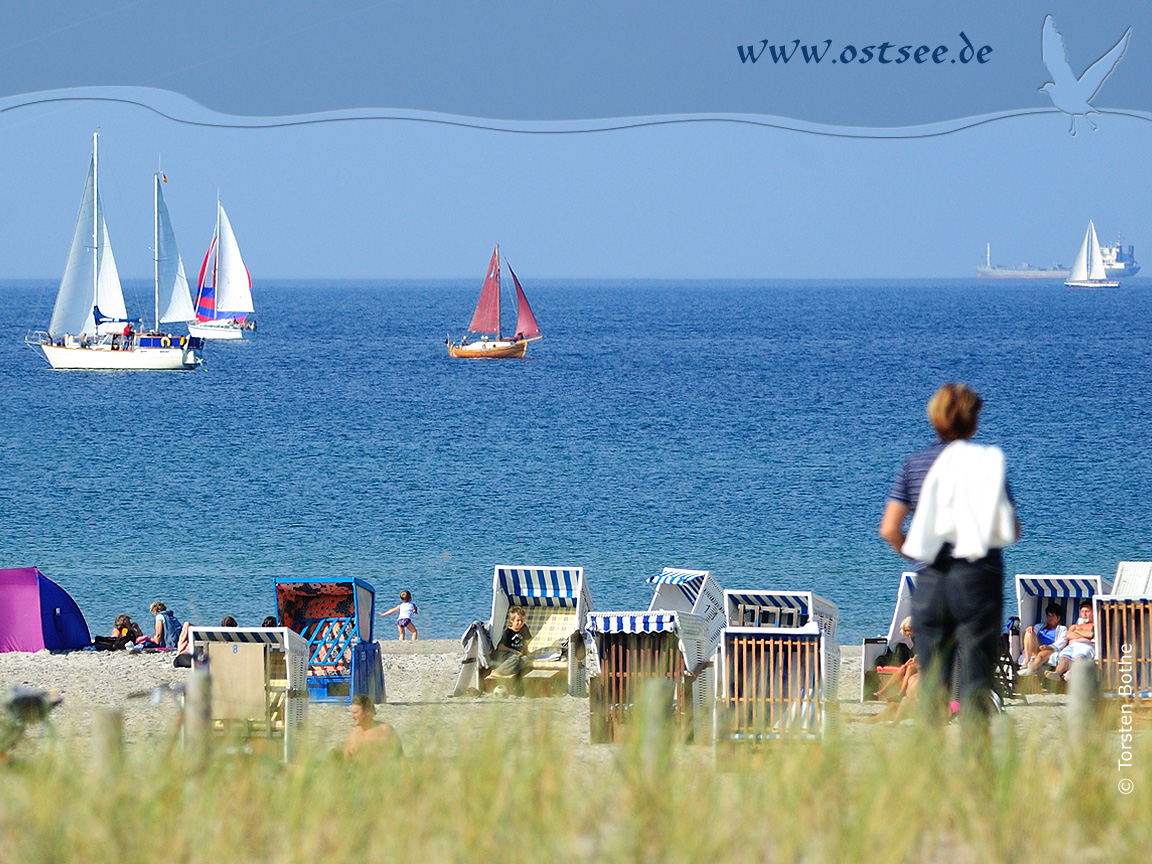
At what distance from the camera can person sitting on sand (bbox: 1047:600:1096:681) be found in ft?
35.9

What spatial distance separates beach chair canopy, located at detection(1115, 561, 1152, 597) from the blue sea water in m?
9.28

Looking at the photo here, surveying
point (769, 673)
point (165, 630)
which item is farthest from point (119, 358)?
point (769, 673)

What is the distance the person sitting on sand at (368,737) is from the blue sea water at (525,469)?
51.4 feet

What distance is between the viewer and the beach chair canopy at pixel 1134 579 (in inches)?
487

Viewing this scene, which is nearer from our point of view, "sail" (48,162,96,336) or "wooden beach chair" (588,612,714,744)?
"wooden beach chair" (588,612,714,744)

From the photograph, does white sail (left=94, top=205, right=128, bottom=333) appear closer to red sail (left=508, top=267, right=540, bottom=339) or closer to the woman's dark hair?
red sail (left=508, top=267, right=540, bottom=339)

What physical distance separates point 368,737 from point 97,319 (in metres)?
72.4

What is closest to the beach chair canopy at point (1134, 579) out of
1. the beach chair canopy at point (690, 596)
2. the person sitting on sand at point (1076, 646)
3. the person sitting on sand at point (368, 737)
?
the person sitting on sand at point (1076, 646)

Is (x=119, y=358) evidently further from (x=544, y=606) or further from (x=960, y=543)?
(x=960, y=543)

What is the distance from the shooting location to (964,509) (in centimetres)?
495

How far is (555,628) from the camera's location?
13398 millimetres

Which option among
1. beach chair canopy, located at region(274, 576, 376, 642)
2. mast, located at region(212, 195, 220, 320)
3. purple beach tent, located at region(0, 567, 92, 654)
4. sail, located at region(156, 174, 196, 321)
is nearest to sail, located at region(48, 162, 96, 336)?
sail, located at region(156, 174, 196, 321)

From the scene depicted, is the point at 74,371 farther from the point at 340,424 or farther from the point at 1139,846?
the point at 1139,846

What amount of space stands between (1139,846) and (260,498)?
1407 inches
